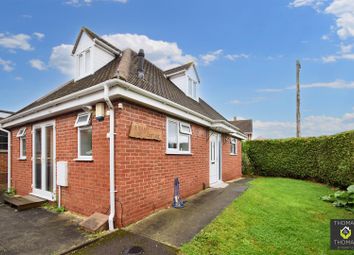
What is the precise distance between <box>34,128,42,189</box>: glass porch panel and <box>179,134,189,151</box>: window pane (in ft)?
17.5

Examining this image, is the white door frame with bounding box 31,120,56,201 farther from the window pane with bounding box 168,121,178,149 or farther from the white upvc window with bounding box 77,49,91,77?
the window pane with bounding box 168,121,178,149

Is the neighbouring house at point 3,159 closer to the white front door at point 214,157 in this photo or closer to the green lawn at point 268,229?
the white front door at point 214,157

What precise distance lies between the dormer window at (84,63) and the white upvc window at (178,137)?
12.6ft

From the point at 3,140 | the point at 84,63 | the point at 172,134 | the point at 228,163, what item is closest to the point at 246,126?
the point at 228,163

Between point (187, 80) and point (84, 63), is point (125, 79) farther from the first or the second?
point (187, 80)

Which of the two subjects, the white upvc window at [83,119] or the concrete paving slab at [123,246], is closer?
the concrete paving slab at [123,246]

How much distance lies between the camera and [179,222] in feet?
17.9

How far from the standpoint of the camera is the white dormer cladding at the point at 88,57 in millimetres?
7863

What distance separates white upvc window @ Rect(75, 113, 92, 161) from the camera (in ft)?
19.7

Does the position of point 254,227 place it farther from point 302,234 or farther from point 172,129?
point 172,129

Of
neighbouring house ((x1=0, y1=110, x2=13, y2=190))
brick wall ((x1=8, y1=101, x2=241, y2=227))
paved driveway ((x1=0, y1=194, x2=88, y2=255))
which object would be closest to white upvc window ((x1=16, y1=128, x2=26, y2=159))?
paved driveway ((x1=0, y1=194, x2=88, y2=255))

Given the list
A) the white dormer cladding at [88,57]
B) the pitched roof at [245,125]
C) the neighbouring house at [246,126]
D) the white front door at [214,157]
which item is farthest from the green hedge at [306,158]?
the pitched roof at [245,125]

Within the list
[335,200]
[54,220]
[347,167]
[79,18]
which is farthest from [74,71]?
[347,167]

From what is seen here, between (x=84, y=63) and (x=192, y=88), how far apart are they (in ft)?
19.2
